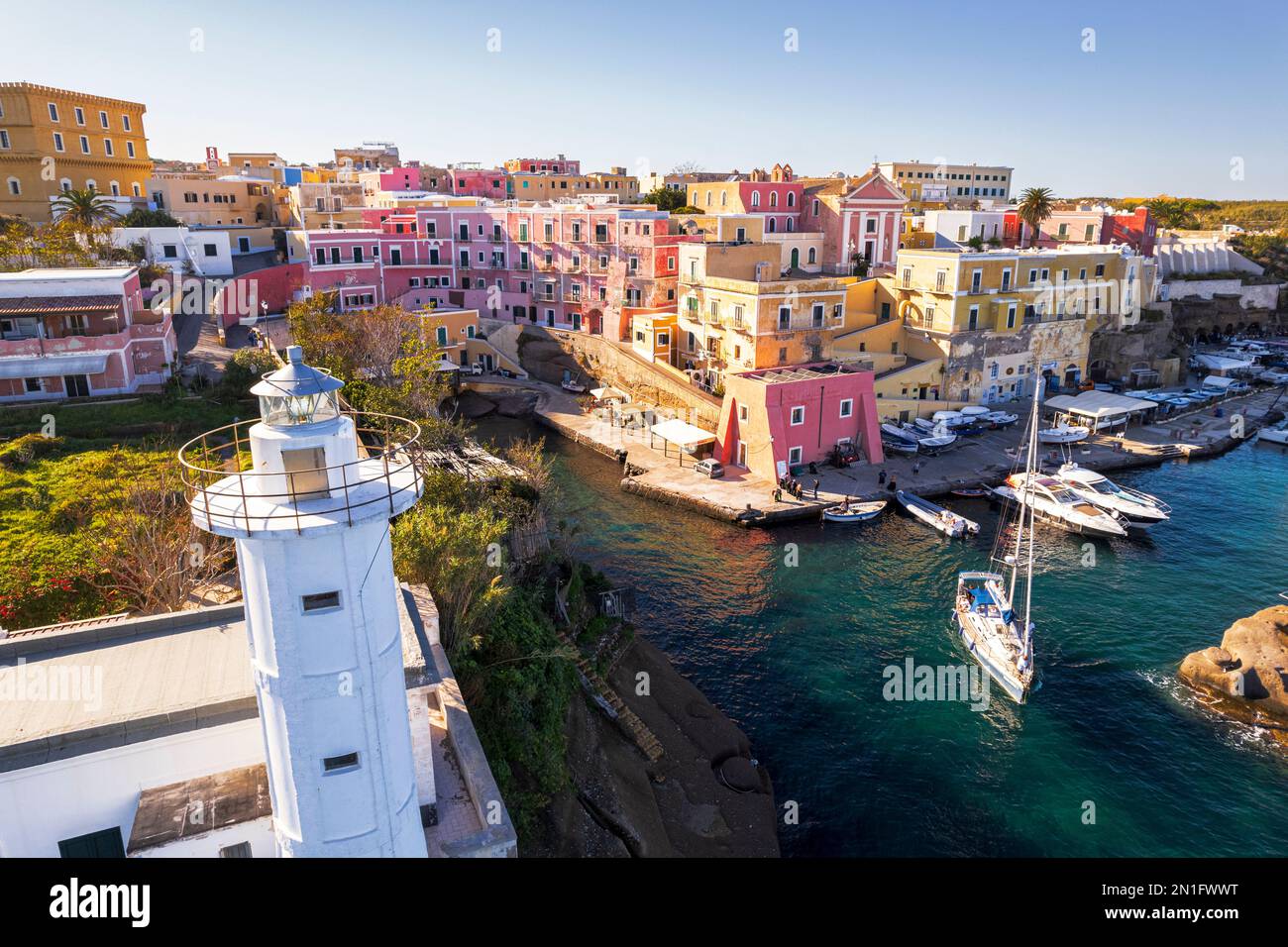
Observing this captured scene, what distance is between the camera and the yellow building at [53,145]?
51812 mm

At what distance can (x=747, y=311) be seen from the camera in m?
44.0

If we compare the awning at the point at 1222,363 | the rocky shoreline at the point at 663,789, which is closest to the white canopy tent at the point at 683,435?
the rocky shoreline at the point at 663,789

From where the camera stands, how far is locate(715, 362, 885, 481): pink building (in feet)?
130

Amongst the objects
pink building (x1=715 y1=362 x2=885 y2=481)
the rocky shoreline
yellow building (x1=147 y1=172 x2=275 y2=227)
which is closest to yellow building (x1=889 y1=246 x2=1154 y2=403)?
pink building (x1=715 y1=362 x2=885 y2=481)

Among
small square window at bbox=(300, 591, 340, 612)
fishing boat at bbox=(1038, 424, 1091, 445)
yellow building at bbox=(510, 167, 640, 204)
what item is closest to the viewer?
small square window at bbox=(300, 591, 340, 612)

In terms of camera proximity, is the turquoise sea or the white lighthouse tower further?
the turquoise sea

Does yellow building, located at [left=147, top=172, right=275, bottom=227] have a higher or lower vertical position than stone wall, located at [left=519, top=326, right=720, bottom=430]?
higher

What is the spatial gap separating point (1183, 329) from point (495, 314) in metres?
60.9

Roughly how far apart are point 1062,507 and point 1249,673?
1271 cm

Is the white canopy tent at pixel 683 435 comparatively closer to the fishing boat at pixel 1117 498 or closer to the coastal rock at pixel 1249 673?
the fishing boat at pixel 1117 498

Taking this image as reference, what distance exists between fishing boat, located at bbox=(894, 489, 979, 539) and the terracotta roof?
35.0 meters

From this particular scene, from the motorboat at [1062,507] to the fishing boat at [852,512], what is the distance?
6124 mm

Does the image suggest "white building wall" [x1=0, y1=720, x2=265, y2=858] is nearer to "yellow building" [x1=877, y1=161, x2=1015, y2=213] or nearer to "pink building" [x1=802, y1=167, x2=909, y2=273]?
"pink building" [x1=802, y1=167, x2=909, y2=273]

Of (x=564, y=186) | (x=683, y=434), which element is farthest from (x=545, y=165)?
(x=683, y=434)
